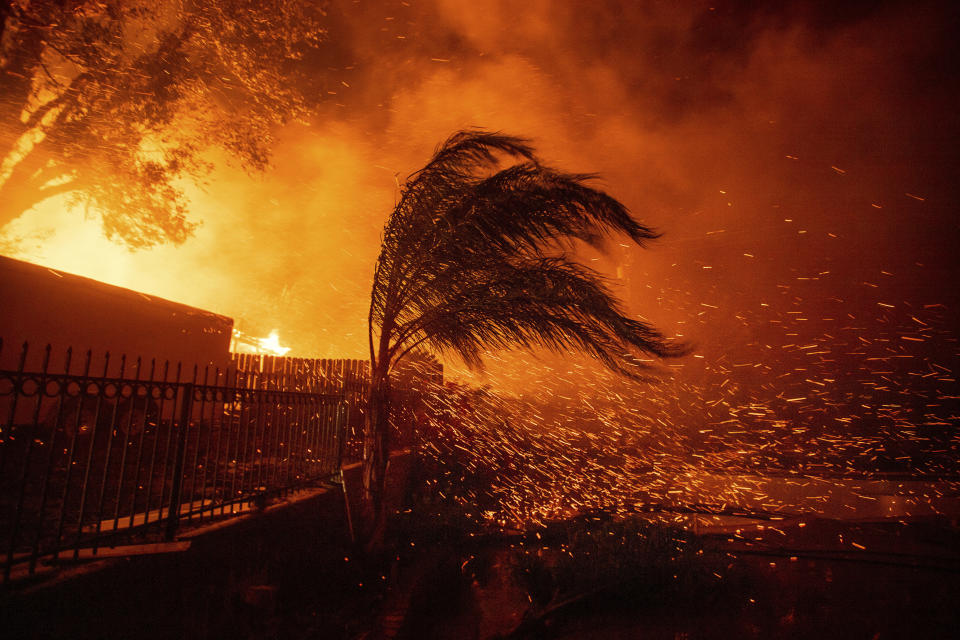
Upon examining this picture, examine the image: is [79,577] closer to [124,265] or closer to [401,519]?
[401,519]

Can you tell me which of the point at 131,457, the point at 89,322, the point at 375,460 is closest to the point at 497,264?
the point at 375,460

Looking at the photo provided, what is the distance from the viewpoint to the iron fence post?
12.9 feet

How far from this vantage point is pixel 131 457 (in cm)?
→ 705

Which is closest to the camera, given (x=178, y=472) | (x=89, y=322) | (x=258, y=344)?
(x=178, y=472)

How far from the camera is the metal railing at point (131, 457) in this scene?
10.2 feet

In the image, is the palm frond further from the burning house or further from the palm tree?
the burning house

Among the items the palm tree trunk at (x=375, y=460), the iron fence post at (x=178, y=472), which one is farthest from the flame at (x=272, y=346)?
the iron fence post at (x=178, y=472)

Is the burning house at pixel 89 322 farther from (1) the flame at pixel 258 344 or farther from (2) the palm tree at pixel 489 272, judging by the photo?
(1) the flame at pixel 258 344

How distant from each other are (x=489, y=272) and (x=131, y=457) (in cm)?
561

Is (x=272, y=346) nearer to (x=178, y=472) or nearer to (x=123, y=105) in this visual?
(x=123, y=105)

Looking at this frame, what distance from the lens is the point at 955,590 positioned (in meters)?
6.92

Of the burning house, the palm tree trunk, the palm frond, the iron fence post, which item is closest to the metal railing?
the iron fence post

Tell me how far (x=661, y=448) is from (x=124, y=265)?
23.6 metres

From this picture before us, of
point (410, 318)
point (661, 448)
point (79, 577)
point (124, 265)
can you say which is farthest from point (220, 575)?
point (661, 448)
